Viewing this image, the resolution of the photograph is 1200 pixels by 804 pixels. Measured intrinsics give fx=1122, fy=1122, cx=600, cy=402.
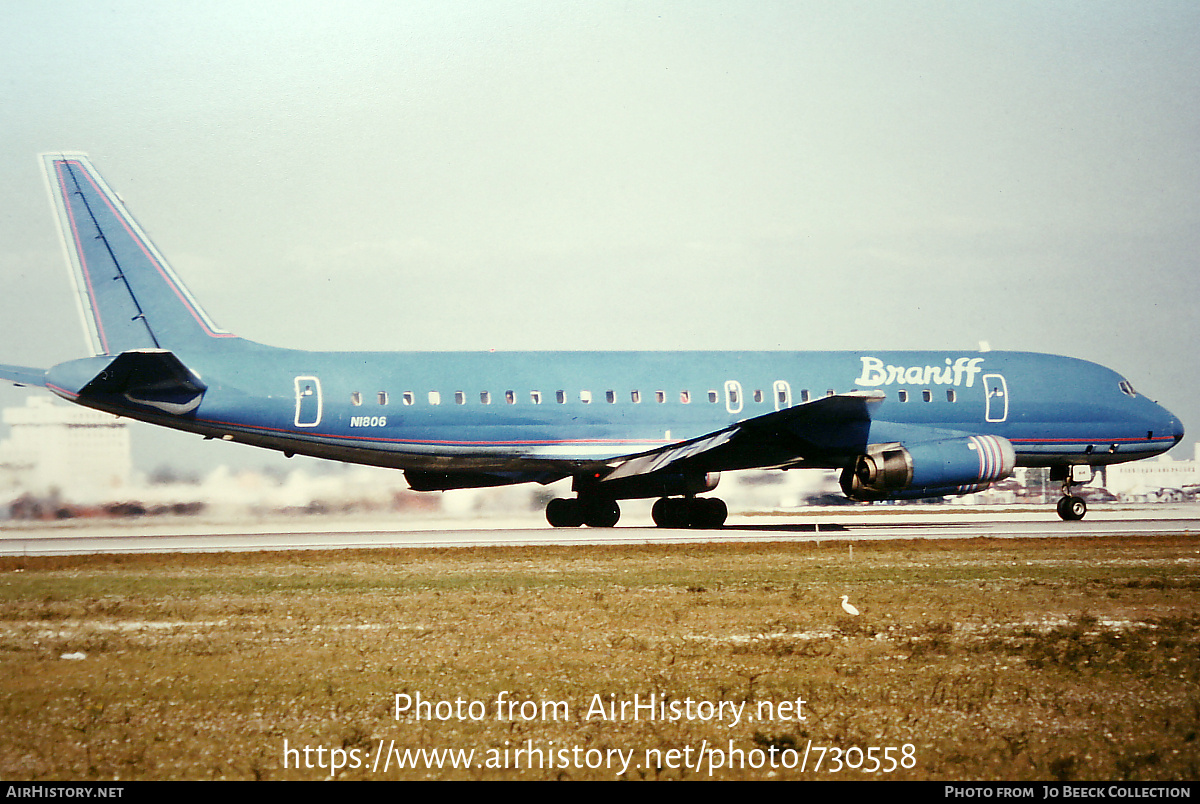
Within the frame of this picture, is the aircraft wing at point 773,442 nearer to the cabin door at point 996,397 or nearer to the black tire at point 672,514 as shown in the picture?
the black tire at point 672,514

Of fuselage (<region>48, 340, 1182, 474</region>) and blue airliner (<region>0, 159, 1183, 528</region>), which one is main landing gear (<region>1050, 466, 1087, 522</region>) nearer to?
blue airliner (<region>0, 159, 1183, 528</region>)

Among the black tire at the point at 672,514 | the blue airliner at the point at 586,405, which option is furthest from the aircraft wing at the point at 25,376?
the black tire at the point at 672,514

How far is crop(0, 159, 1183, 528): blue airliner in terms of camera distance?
24031 millimetres

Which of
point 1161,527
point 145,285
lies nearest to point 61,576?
point 145,285

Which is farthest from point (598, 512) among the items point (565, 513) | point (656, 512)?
point (656, 512)

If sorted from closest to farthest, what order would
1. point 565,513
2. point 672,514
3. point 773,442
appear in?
point 773,442
point 672,514
point 565,513

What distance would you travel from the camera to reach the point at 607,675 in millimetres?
9711

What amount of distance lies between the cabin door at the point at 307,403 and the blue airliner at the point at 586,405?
3 centimetres

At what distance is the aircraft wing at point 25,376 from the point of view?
75.7 ft

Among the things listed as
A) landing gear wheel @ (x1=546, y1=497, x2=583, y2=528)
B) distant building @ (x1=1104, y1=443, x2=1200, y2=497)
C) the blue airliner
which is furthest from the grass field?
distant building @ (x1=1104, y1=443, x2=1200, y2=497)

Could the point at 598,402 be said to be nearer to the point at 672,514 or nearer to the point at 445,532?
the point at 672,514

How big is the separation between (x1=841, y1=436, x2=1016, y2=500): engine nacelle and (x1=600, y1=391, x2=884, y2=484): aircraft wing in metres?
0.76

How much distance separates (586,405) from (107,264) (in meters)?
11.0
